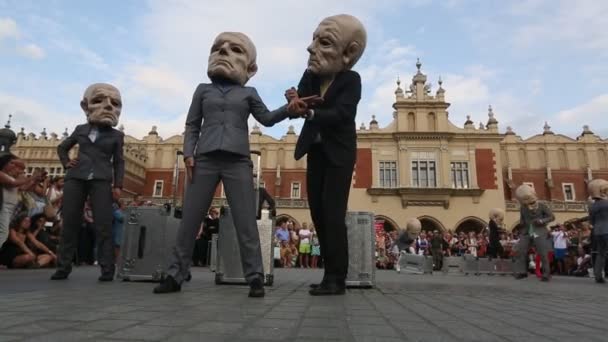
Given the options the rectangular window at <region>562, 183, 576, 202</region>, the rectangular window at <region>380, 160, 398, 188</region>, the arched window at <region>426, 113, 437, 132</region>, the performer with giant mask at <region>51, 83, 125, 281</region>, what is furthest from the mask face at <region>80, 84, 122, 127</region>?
the rectangular window at <region>562, 183, 576, 202</region>

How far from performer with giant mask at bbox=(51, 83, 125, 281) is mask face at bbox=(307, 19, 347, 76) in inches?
92.7

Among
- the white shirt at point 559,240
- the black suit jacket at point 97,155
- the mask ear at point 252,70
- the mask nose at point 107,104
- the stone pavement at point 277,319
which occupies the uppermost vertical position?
the mask ear at point 252,70

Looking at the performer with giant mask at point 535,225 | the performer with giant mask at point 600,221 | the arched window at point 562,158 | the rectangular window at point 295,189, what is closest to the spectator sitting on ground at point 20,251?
the performer with giant mask at point 535,225

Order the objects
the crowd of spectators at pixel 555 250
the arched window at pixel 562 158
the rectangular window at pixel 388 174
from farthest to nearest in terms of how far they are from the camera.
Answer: the arched window at pixel 562 158 < the rectangular window at pixel 388 174 < the crowd of spectators at pixel 555 250

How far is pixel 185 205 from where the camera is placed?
121 inches

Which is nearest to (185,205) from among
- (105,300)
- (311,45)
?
(105,300)

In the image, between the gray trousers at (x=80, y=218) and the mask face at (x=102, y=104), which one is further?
the mask face at (x=102, y=104)

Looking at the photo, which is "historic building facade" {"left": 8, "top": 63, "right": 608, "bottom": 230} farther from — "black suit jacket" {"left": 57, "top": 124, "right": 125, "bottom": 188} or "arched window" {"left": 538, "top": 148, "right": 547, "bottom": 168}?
"black suit jacket" {"left": 57, "top": 124, "right": 125, "bottom": 188}

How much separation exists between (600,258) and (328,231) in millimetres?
5923

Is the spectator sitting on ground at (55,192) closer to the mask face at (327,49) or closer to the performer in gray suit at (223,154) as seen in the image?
the performer in gray suit at (223,154)

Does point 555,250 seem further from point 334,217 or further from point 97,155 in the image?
point 97,155

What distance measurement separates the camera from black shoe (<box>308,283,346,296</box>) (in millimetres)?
2975

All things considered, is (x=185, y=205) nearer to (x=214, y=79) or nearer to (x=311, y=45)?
(x=214, y=79)

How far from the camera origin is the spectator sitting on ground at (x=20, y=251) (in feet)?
19.5
